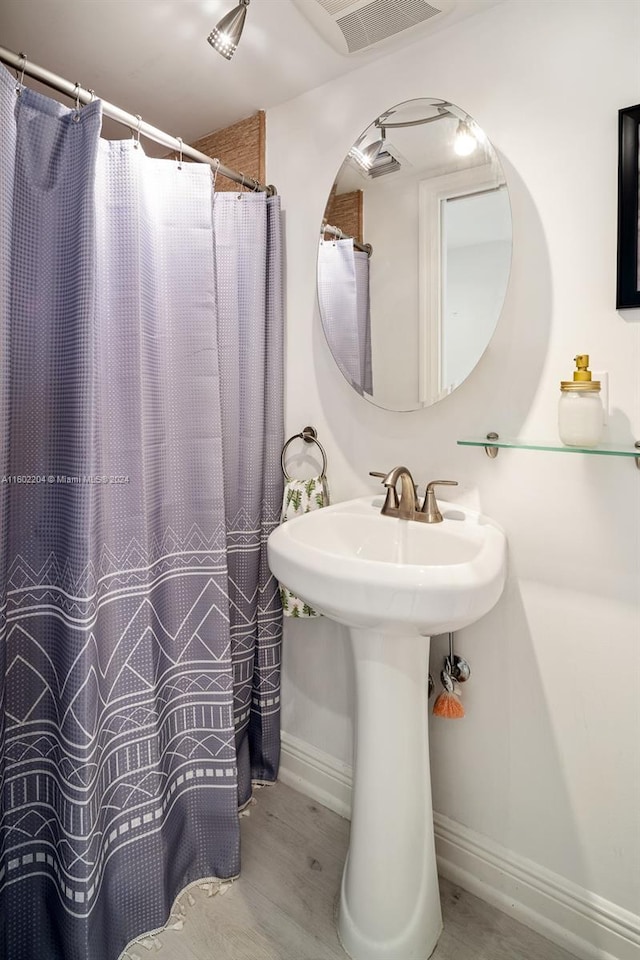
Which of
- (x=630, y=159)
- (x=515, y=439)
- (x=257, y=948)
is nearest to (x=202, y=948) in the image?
(x=257, y=948)

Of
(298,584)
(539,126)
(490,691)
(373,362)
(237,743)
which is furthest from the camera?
(237,743)

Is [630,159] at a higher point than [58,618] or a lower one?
higher

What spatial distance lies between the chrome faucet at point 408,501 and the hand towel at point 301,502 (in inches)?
11.0

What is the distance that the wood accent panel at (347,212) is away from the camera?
1.53 meters

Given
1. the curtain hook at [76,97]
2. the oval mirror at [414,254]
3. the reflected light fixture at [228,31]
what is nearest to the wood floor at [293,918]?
the oval mirror at [414,254]

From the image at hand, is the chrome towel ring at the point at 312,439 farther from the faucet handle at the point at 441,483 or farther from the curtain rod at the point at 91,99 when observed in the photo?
the curtain rod at the point at 91,99

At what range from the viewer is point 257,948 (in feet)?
4.18

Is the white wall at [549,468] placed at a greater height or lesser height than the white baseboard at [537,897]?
greater

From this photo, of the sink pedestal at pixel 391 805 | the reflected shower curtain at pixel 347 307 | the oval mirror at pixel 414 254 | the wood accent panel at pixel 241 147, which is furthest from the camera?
the wood accent panel at pixel 241 147

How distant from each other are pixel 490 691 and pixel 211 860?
919 millimetres

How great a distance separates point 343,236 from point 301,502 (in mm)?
824

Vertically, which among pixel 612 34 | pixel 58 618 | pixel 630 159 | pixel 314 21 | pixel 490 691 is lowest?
pixel 490 691

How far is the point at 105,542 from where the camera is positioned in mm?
1240

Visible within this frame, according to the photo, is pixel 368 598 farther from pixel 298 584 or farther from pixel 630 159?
pixel 630 159
